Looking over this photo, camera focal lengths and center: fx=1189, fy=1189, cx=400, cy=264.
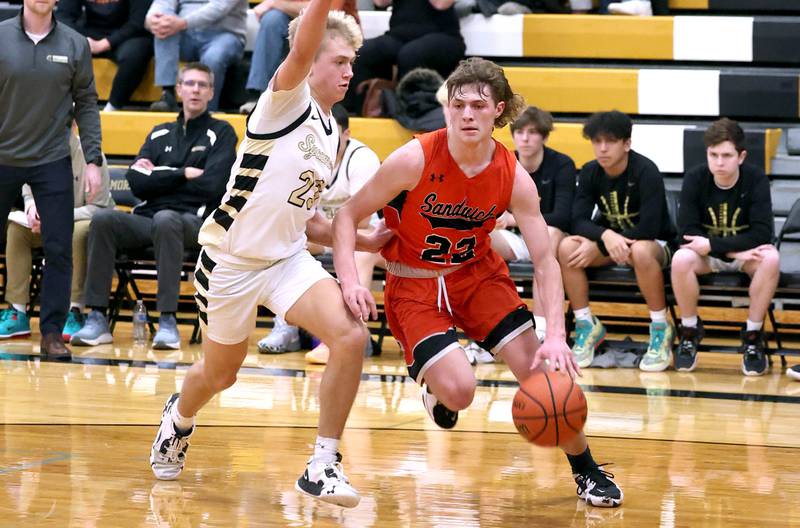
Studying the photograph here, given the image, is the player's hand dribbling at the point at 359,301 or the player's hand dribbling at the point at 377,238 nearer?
the player's hand dribbling at the point at 359,301

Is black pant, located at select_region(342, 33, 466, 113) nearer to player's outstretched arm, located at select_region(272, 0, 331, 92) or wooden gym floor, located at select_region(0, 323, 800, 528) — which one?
wooden gym floor, located at select_region(0, 323, 800, 528)

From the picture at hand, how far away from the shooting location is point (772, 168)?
849 cm

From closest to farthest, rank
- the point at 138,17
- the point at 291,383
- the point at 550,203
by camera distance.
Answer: the point at 291,383 → the point at 550,203 → the point at 138,17

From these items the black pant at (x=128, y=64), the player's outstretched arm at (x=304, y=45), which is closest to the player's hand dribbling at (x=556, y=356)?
the player's outstretched arm at (x=304, y=45)

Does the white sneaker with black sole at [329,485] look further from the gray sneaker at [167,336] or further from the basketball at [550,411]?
the gray sneaker at [167,336]

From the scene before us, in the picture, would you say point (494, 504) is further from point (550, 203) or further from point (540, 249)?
point (550, 203)

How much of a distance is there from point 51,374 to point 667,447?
10.7 feet

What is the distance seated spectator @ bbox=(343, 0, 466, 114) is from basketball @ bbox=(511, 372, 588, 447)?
519 centimetres

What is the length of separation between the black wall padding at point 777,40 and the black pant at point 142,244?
4.41m

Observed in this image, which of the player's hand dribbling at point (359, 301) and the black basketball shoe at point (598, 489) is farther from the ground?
the player's hand dribbling at point (359, 301)

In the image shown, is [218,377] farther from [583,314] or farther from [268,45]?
[268,45]

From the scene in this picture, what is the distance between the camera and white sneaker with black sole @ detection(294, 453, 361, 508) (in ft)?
11.7

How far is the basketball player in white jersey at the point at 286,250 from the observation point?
3729mm

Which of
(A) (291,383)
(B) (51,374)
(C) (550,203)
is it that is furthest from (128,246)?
(C) (550,203)
